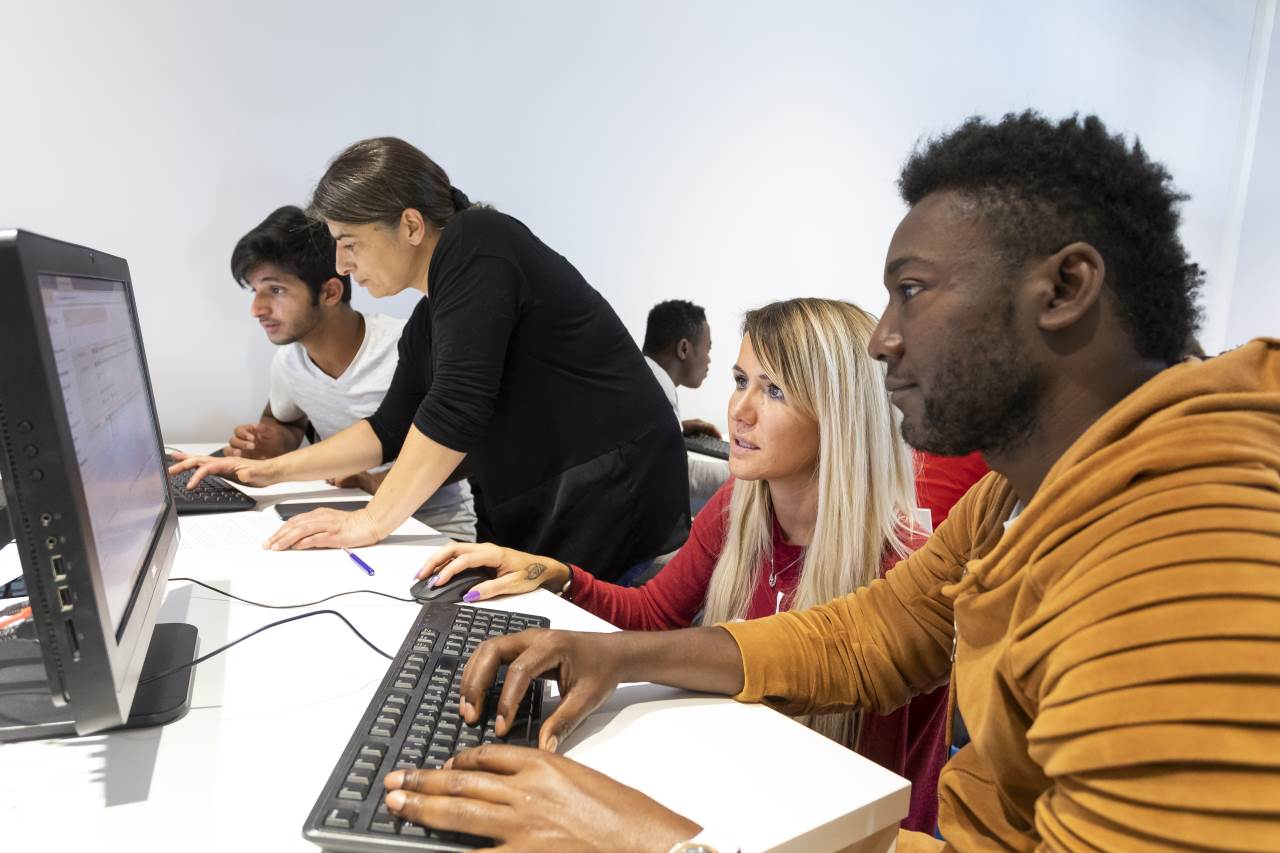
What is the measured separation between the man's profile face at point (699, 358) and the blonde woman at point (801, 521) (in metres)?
1.65

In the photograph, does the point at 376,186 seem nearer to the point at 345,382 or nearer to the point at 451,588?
the point at 345,382

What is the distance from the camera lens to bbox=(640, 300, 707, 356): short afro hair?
9.35ft

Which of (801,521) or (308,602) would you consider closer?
(308,602)

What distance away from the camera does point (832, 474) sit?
1.14 metres

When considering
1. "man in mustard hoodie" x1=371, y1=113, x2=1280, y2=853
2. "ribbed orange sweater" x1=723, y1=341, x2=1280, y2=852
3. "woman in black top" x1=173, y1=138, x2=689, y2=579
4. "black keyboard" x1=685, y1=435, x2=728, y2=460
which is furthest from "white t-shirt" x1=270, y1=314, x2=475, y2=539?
"ribbed orange sweater" x1=723, y1=341, x2=1280, y2=852

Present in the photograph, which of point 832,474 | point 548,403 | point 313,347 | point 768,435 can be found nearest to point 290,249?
point 313,347

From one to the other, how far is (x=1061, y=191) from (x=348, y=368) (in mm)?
1679

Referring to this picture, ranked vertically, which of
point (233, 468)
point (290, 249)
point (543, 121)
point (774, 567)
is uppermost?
point (543, 121)

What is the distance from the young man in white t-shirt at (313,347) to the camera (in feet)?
6.15

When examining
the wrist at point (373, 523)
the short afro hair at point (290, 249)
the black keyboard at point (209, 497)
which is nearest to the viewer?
the wrist at point (373, 523)

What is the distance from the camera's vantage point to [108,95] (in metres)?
1.88

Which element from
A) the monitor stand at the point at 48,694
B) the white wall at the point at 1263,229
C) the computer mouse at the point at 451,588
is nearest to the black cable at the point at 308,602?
the computer mouse at the point at 451,588

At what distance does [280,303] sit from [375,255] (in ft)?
1.51

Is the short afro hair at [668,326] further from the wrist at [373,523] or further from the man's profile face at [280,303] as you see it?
the wrist at [373,523]
